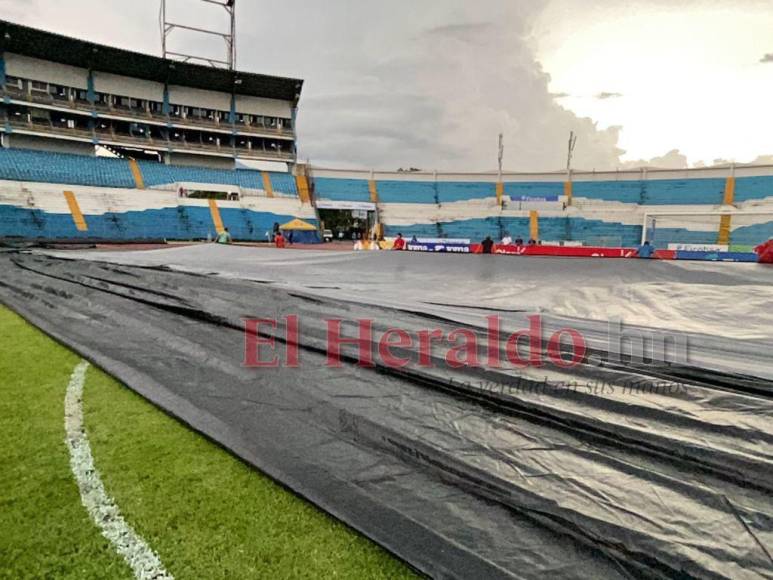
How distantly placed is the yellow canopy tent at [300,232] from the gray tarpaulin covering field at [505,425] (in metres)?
19.8

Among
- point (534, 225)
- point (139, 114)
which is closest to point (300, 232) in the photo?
point (139, 114)

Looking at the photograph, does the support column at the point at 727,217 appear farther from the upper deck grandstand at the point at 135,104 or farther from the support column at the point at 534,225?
the upper deck grandstand at the point at 135,104

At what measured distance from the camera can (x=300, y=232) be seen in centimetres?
2538

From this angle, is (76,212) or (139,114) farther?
(139,114)

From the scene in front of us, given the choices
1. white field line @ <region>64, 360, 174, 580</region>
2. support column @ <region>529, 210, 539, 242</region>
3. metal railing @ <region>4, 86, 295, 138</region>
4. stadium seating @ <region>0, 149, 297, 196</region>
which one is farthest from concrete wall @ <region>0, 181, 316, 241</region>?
white field line @ <region>64, 360, 174, 580</region>

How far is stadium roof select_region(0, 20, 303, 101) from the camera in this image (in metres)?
24.9

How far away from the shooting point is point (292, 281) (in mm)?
4836

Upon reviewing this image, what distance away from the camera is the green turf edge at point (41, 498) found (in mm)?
1262

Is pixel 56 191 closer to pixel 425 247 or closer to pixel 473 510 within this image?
pixel 425 247

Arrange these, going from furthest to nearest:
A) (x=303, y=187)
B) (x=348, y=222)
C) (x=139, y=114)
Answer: (x=348, y=222) < (x=303, y=187) < (x=139, y=114)

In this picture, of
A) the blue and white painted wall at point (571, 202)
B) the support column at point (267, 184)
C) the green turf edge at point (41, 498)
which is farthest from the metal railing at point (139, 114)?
the green turf edge at point (41, 498)

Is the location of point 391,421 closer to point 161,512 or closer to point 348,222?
point 161,512

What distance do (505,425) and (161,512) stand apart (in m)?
1.31

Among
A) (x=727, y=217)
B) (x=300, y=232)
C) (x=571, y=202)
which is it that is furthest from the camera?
(x=571, y=202)
